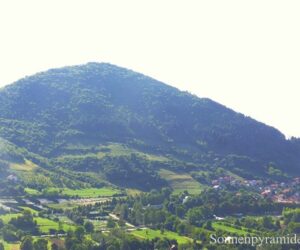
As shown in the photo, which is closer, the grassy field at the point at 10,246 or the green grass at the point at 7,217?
the grassy field at the point at 10,246

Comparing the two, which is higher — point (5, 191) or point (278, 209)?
point (278, 209)

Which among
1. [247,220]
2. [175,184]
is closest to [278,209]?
[247,220]

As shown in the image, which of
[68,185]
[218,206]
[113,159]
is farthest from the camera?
[113,159]

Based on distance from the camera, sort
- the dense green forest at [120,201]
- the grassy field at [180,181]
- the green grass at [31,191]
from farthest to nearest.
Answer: the grassy field at [180,181] → the green grass at [31,191] → the dense green forest at [120,201]

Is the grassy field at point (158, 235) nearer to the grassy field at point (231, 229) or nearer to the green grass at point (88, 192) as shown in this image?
the grassy field at point (231, 229)

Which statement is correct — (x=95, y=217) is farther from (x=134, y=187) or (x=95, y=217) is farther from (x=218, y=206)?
A: (x=134, y=187)

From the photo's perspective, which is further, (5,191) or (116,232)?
(5,191)

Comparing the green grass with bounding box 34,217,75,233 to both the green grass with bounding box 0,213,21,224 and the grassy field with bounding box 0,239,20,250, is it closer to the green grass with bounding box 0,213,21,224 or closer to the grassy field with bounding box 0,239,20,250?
the green grass with bounding box 0,213,21,224

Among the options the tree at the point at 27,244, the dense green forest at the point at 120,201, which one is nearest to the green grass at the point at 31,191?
the dense green forest at the point at 120,201
